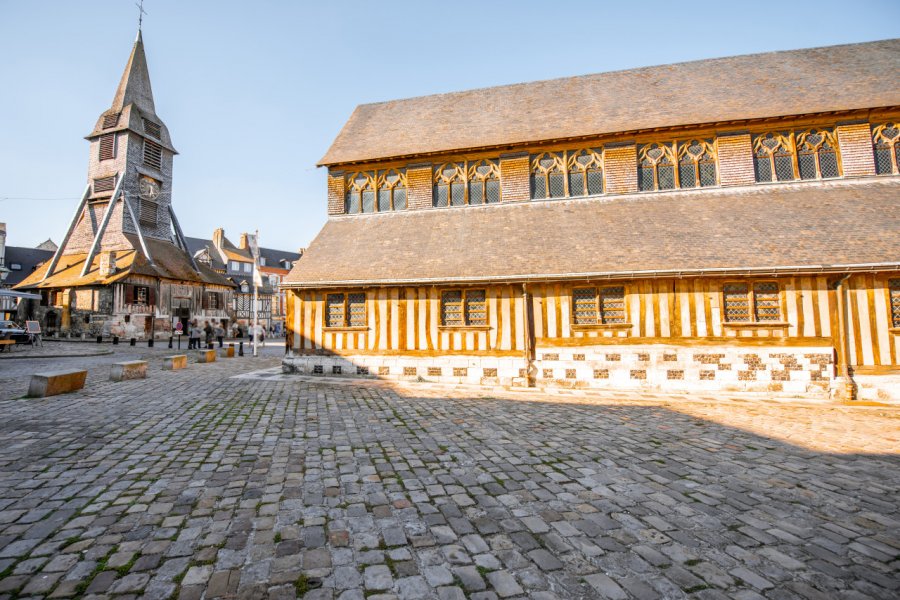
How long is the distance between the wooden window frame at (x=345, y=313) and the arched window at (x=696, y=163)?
414 inches

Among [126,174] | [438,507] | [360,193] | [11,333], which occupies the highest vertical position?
[126,174]

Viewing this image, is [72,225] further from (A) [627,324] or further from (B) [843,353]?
(B) [843,353]

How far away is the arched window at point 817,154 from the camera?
11.0 m

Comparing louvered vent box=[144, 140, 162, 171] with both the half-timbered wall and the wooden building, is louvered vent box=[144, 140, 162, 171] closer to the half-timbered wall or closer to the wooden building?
the wooden building

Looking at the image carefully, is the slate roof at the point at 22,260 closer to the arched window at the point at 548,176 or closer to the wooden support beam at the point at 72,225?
the wooden support beam at the point at 72,225

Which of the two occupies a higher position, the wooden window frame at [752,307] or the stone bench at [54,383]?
the wooden window frame at [752,307]

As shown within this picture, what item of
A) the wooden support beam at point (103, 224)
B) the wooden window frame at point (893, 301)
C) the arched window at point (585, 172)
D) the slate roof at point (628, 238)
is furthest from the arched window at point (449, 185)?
the wooden support beam at point (103, 224)

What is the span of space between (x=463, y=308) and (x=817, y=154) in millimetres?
11545

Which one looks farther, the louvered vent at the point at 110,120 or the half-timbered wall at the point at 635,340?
the louvered vent at the point at 110,120

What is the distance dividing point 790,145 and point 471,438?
43.7ft

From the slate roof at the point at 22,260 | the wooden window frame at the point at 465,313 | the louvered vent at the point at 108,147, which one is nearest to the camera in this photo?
the wooden window frame at the point at 465,313

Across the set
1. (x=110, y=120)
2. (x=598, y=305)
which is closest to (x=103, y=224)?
(x=110, y=120)

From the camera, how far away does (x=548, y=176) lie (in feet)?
40.8

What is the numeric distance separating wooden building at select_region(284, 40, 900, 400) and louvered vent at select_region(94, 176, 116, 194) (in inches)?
955
